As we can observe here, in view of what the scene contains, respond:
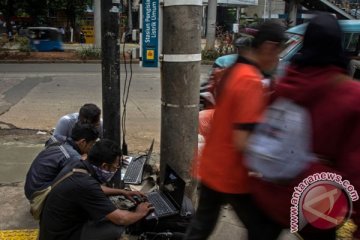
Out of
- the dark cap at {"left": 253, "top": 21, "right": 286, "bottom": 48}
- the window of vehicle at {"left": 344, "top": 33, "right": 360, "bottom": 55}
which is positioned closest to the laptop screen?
the dark cap at {"left": 253, "top": 21, "right": 286, "bottom": 48}

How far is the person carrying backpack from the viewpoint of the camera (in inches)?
69.3

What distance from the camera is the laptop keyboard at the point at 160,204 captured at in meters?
3.32

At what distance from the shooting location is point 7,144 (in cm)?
596

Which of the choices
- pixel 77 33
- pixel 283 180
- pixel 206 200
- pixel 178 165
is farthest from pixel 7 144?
pixel 77 33

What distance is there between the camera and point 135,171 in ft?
13.9

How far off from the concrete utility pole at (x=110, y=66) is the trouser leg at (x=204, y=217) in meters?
1.38

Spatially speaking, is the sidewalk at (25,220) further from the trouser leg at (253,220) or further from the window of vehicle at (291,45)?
the window of vehicle at (291,45)

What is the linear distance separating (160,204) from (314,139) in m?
1.85

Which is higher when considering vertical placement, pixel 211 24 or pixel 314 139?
pixel 211 24

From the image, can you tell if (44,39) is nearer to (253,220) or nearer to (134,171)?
(134,171)

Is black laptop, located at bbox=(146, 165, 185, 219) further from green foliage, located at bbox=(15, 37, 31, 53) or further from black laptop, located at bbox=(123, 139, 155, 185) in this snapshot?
green foliage, located at bbox=(15, 37, 31, 53)

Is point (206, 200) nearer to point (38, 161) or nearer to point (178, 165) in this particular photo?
point (178, 165)

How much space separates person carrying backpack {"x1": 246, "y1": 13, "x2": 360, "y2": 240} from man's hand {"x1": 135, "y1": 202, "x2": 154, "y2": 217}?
126 centimetres

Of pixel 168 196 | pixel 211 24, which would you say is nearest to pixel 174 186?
pixel 168 196
